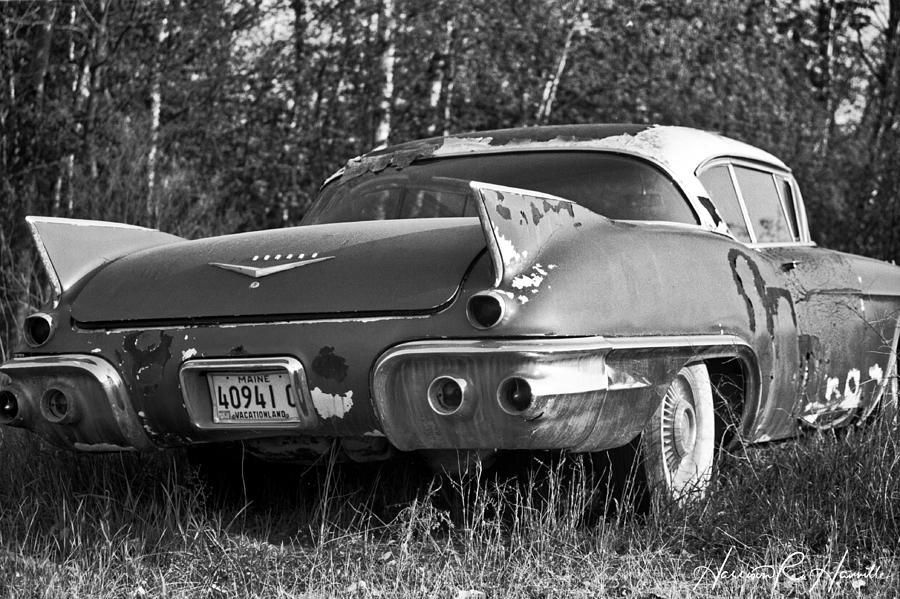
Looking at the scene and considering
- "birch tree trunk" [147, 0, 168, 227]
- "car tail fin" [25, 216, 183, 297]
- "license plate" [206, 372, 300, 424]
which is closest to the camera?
"license plate" [206, 372, 300, 424]

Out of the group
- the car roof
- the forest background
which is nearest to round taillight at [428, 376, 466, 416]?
the car roof

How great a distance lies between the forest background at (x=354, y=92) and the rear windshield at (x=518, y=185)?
9.76 ft

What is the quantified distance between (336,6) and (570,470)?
1010 cm

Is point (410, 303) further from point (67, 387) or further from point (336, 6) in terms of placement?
point (336, 6)

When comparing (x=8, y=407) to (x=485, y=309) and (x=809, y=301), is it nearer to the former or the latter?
(x=485, y=309)

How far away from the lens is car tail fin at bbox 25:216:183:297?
379 cm

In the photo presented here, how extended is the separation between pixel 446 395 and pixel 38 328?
4.54ft

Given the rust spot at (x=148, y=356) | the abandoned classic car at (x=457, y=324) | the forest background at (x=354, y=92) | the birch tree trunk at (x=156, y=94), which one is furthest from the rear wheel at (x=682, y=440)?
the birch tree trunk at (x=156, y=94)

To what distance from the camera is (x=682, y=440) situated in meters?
3.82

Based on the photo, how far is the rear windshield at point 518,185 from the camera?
4074mm

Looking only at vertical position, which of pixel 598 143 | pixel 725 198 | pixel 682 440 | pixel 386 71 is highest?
pixel 386 71
